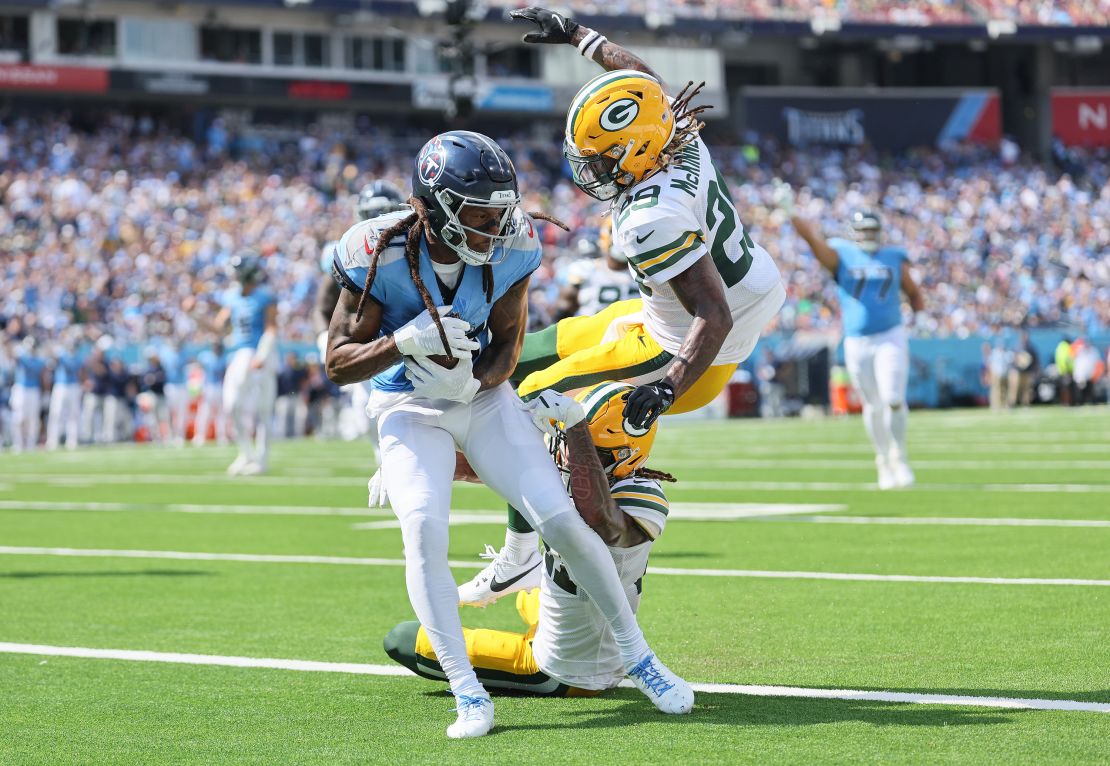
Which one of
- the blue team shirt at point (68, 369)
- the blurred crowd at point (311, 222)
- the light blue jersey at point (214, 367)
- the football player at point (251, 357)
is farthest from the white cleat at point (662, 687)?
the blue team shirt at point (68, 369)

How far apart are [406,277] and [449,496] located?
0.65m

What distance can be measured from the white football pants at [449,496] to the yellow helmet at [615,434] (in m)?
0.34

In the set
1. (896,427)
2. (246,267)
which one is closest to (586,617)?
(896,427)

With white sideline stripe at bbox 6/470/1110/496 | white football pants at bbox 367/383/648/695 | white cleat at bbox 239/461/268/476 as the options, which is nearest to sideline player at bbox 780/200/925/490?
white sideline stripe at bbox 6/470/1110/496

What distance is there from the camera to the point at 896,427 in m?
12.1

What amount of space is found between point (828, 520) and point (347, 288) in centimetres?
556

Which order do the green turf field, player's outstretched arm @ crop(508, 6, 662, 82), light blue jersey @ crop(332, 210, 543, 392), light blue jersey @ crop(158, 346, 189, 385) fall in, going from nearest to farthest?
the green turf field → light blue jersey @ crop(332, 210, 543, 392) → player's outstretched arm @ crop(508, 6, 662, 82) → light blue jersey @ crop(158, 346, 189, 385)

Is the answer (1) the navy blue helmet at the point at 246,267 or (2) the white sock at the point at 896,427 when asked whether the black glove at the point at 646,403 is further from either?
(1) the navy blue helmet at the point at 246,267

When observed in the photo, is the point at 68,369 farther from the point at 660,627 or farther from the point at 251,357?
the point at 660,627

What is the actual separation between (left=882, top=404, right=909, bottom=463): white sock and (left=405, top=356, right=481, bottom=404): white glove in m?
8.03

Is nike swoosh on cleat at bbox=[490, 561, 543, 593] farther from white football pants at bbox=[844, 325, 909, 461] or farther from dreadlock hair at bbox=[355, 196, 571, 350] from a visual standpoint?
white football pants at bbox=[844, 325, 909, 461]

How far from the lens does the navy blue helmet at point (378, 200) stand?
10.0 m

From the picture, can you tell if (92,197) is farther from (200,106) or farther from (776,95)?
(776,95)

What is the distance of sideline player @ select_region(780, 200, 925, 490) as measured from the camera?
1213cm
